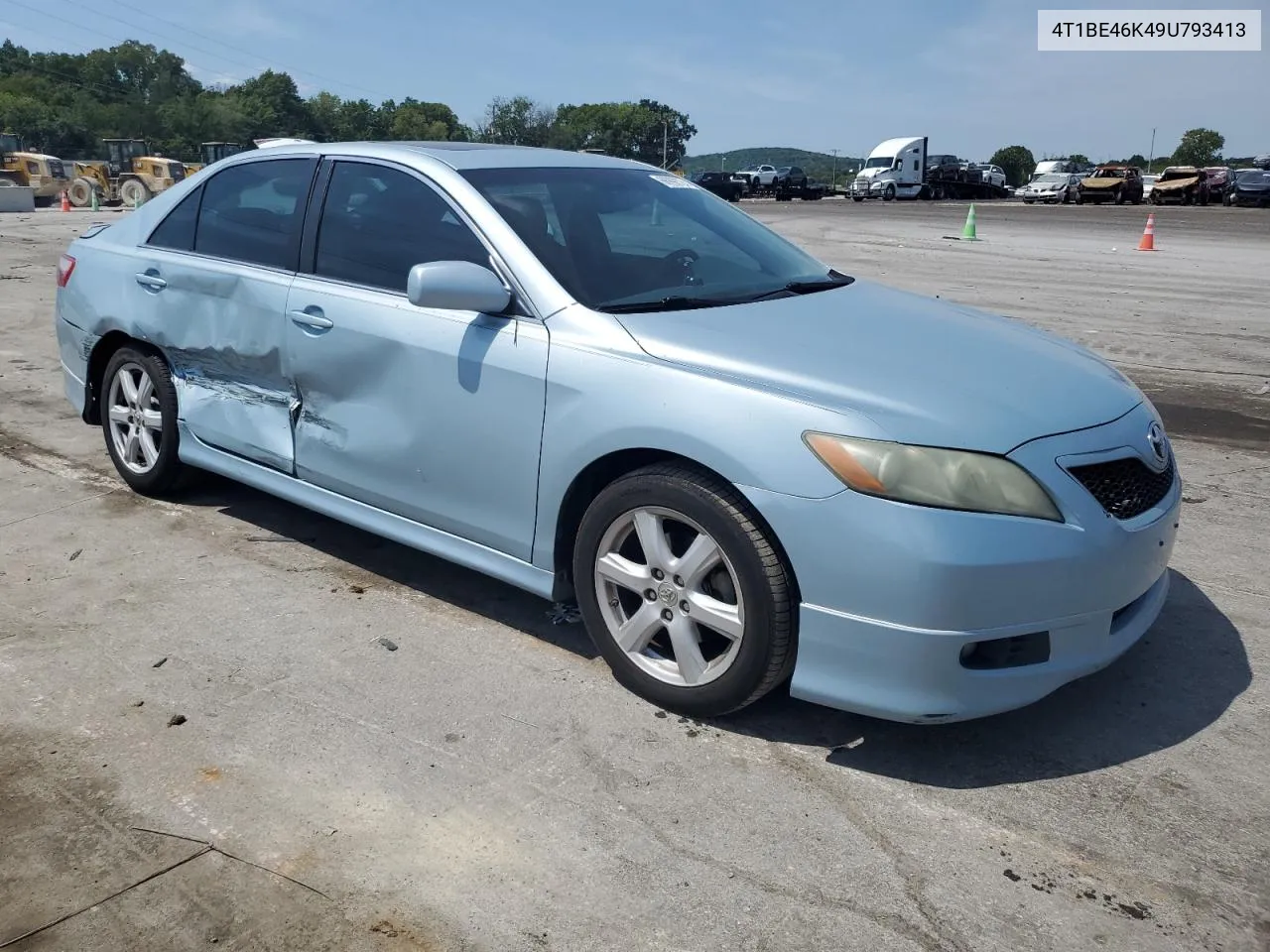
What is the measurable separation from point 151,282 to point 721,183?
1904 inches

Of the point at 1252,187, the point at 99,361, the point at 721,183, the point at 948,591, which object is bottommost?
the point at 948,591

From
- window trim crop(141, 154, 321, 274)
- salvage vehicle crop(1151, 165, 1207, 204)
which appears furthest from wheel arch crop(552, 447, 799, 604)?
salvage vehicle crop(1151, 165, 1207, 204)

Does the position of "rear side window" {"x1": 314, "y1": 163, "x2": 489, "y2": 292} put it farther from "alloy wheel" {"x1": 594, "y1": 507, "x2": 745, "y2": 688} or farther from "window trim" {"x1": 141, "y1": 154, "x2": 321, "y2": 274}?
"alloy wheel" {"x1": 594, "y1": 507, "x2": 745, "y2": 688}

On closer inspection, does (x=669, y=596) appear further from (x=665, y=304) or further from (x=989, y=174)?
(x=989, y=174)

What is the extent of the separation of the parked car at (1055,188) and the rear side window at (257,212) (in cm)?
4938

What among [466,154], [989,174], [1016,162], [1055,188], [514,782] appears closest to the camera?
[514,782]

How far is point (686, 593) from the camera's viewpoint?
3.15m

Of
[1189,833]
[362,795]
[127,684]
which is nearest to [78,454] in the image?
[127,684]

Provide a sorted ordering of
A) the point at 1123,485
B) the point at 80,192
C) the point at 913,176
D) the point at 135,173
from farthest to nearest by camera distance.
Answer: the point at 913,176
the point at 135,173
the point at 80,192
the point at 1123,485

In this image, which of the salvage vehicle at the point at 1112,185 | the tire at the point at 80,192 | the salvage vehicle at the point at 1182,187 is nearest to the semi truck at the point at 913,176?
the salvage vehicle at the point at 1112,185

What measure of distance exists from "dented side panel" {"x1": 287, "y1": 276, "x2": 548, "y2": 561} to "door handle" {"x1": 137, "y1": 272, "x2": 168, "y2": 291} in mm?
983

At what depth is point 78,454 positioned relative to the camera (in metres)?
5.92

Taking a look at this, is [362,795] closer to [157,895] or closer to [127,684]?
[157,895]

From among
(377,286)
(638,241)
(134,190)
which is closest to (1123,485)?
(638,241)
